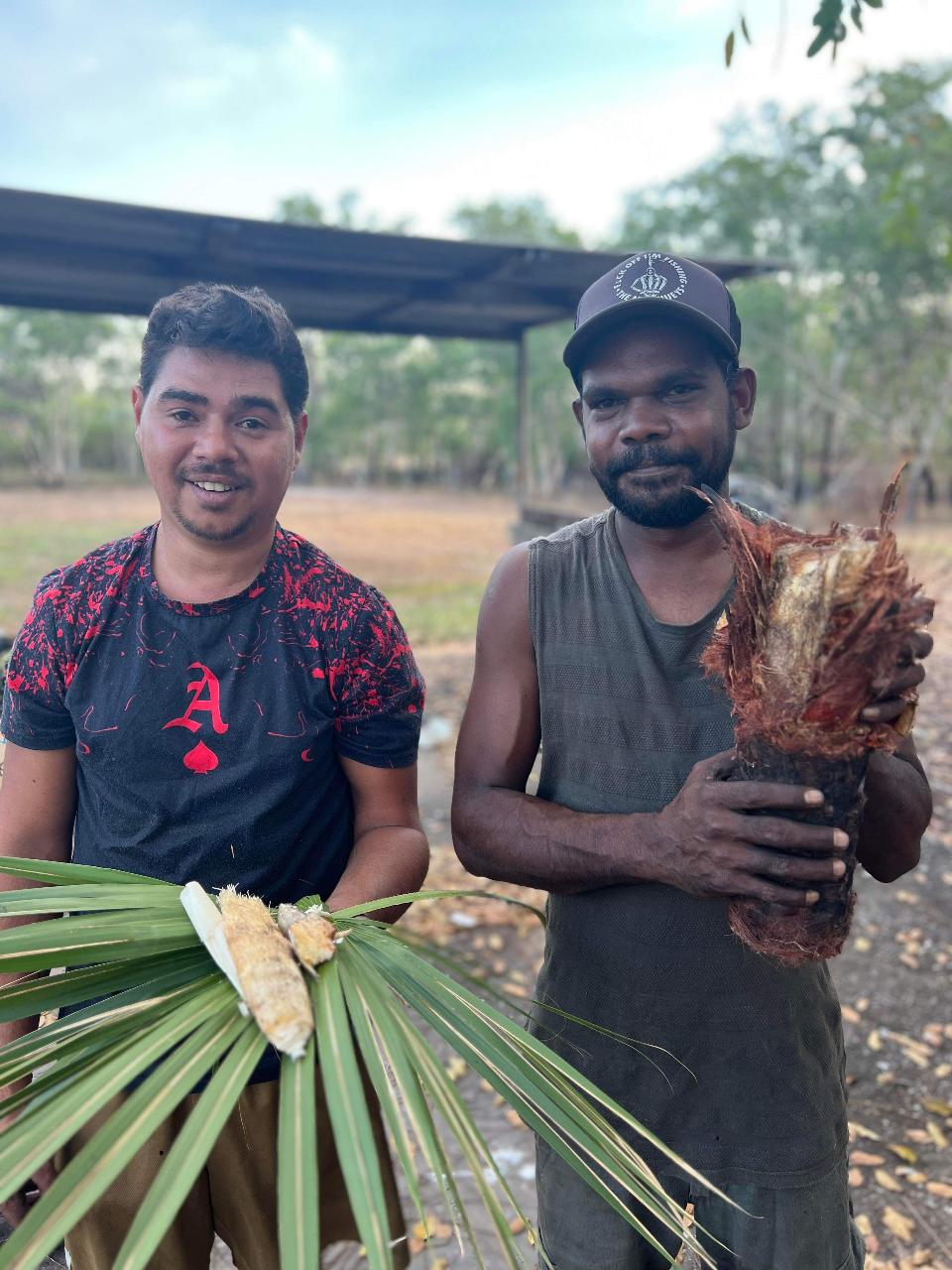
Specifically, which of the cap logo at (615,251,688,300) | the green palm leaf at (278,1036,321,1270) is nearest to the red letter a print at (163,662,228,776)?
the green palm leaf at (278,1036,321,1270)

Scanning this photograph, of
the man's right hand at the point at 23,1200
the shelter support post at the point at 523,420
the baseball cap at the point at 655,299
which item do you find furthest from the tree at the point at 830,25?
the shelter support post at the point at 523,420

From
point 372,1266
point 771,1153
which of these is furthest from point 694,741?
point 372,1266

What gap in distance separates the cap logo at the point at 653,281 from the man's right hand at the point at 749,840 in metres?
0.79

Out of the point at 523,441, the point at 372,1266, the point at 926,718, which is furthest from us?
the point at 523,441

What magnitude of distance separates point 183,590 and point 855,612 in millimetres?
1105

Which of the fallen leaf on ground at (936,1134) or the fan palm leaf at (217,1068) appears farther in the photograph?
the fallen leaf on ground at (936,1134)

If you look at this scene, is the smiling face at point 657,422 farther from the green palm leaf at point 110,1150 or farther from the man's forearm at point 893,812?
the green palm leaf at point 110,1150

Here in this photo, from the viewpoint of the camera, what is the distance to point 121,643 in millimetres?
1628

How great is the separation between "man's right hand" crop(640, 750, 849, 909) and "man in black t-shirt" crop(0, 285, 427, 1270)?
1.85ft

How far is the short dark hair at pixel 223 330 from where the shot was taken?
1594 millimetres

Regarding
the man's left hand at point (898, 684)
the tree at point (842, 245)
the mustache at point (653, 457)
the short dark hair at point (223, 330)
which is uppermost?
the tree at point (842, 245)

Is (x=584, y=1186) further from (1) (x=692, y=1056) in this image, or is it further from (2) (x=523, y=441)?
(2) (x=523, y=441)

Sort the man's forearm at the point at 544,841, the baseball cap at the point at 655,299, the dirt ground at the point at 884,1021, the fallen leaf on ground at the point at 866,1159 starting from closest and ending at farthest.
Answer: the man's forearm at the point at 544,841 → the baseball cap at the point at 655,299 → the dirt ground at the point at 884,1021 → the fallen leaf on ground at the point at 866,1159

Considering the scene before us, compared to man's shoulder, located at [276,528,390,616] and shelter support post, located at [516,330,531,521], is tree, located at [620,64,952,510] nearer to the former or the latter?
shelter support post, located at [516,330,531,521]
